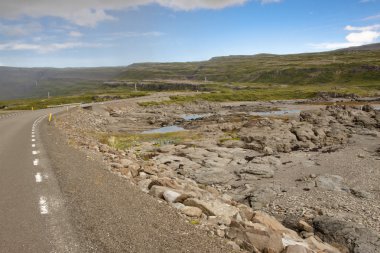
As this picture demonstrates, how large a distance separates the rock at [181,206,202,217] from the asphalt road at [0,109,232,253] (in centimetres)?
51

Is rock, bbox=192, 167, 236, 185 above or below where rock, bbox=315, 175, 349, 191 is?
above

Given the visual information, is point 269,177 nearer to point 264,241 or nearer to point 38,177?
point 38,177

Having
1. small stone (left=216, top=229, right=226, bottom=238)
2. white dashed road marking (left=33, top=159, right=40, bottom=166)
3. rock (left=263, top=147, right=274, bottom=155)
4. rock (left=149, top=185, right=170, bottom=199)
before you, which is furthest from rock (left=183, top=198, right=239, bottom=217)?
rock (left=263, top=147, right=274, bottom=155)

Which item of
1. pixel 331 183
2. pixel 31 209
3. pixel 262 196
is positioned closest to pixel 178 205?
pixel 31 209

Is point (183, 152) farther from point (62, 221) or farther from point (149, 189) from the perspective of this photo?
point (62, 221)

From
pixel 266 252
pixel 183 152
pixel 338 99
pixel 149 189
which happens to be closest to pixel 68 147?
pixel 149 189

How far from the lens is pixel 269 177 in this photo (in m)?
30.3

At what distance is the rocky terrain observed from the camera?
14578mm

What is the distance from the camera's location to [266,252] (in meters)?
11.0

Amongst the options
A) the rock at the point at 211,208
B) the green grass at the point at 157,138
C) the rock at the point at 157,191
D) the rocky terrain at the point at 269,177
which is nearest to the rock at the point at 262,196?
the rocky terrain at the point at 269,177

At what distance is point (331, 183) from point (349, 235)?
35.8 feet

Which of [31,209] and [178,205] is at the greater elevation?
[31,209]

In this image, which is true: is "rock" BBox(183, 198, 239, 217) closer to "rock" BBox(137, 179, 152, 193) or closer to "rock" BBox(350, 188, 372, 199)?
"rock" BBox(137, 179, 152, 193)

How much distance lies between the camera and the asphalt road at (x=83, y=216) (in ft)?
32.1
